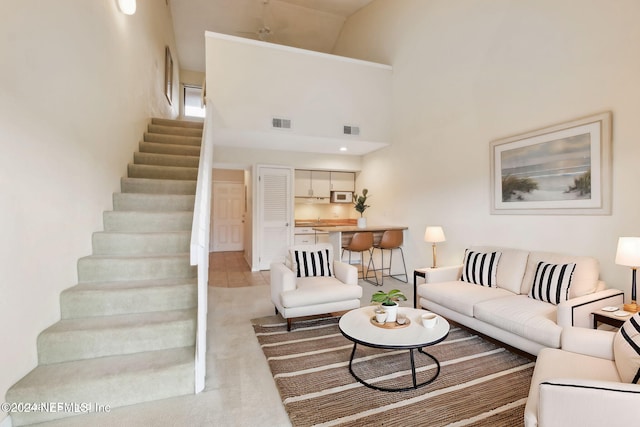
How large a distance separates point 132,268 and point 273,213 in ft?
12.2

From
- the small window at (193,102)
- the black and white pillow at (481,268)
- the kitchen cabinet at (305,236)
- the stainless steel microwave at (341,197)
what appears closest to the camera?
the black and white pillow at (481,268)

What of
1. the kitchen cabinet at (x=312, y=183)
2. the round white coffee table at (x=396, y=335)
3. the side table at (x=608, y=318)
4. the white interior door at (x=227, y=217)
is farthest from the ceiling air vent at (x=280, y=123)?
the white interior door at (x=227, y=217)

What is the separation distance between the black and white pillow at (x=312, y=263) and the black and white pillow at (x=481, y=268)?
5.27 ft

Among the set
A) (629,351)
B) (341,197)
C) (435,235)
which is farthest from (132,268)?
(341,197)

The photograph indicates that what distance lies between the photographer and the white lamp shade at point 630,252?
221 centimetres

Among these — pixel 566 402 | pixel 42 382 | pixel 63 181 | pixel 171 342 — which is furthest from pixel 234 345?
pixel 566 402

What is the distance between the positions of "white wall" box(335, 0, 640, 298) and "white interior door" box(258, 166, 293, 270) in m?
1.86

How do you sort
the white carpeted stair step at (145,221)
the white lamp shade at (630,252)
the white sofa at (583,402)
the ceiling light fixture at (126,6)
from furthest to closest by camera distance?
the ceiling light fixture at (126,6) < the white carpeted stair step at (145,221) < the white lamp shade at (630,252) < the white sofa at (583,402)

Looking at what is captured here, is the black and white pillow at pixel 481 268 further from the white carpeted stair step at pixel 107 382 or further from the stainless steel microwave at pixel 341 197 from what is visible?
the stainless steel microwave at pixel 341 197

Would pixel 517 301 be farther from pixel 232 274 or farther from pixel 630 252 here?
pixel 232 274

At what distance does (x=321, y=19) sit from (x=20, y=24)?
637cm

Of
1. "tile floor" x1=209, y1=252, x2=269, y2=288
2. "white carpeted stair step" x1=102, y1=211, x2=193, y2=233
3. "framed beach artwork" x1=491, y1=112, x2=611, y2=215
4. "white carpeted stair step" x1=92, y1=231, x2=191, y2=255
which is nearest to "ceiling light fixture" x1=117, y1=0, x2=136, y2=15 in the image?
"white carpeted stair step" x1=102, y1=211, x2=193, y2=233

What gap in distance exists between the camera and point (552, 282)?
2691mm

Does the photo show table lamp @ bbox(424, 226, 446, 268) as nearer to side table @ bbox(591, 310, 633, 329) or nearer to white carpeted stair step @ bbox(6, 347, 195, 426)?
side table @ bbox(591, 310, 633, 329)
